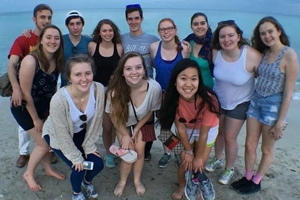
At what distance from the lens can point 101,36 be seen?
155 inches

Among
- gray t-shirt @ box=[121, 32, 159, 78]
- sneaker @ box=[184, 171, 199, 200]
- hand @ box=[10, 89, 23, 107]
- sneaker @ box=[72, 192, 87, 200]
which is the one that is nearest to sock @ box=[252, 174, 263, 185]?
sneaker @ box=[184, 171, 199, 200]

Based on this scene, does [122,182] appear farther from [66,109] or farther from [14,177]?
[14,177]

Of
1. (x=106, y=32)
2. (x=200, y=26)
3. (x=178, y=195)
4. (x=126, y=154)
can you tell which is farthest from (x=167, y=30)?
(x=178, y=195)

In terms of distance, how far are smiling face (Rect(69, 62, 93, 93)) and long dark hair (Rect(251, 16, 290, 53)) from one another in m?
2.05

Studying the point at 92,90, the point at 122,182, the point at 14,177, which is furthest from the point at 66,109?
the point at 14,177

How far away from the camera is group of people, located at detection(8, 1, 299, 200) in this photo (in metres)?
3.15

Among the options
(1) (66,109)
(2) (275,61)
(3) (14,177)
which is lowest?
(3) (14,177)

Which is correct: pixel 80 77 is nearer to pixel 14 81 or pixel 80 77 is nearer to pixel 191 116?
pixel 14 81

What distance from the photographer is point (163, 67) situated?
3816 mm

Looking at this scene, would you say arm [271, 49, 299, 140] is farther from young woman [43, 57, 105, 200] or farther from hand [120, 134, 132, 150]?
young woman [43, 57, 105, 200]

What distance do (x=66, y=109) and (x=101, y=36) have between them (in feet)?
4.37

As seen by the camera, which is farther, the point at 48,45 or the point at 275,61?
the point at 48,45

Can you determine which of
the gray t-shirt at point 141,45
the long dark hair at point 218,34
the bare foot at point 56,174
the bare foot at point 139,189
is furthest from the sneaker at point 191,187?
the bare foot at point 56,174

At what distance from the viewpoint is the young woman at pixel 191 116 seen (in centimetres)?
310
